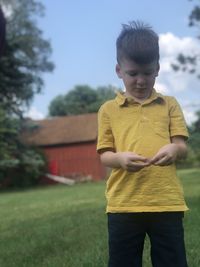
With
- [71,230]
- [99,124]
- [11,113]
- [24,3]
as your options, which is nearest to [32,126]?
[11,113]

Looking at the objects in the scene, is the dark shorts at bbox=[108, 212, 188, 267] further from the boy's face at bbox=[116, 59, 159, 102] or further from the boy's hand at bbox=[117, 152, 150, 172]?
the boy's face at bbox=[116, 59, 159, 102]

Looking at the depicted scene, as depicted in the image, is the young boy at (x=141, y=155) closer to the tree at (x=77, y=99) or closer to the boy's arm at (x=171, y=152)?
the boy's arm at (x=171, y=152)

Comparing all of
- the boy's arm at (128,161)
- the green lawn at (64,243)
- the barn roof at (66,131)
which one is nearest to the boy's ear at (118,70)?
the boy's arm at (128,161)

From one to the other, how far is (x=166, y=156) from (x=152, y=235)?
0.53 m

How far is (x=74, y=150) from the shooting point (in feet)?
184

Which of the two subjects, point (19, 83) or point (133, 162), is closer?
point (133, 162)

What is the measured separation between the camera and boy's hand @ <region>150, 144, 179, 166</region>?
10.8 feet

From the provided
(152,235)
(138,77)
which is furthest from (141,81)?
(152,235)

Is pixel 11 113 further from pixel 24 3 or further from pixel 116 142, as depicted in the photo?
pixel 116 142

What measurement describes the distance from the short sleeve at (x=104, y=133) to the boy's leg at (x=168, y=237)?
51 centimetres

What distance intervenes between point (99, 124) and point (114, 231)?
0.66m

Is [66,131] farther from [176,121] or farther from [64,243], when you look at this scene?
[176,121]

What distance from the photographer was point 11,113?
4750 cm

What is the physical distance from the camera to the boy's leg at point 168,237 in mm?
3455
